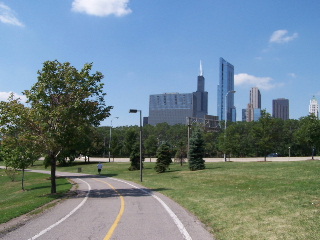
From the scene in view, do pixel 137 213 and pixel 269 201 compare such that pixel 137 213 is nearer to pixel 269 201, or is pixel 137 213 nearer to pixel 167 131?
pixel 269 201

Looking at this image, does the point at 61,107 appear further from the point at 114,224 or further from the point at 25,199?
the point at 114,224

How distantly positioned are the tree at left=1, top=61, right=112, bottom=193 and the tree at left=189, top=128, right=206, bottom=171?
17.3 meters

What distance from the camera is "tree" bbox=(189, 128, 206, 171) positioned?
35.8 meters

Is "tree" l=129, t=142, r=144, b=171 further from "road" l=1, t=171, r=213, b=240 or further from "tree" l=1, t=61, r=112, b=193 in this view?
"road" l=1, t=171, r=213, b=240

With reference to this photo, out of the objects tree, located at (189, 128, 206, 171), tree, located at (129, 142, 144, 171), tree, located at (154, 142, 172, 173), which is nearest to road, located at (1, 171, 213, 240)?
tree, located at (189, 128, 206, 171)

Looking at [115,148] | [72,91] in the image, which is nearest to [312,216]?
[72,91]

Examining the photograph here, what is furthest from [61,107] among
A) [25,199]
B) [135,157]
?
[135,157]

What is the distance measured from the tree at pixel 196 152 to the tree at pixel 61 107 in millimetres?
17303

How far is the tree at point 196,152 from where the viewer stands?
35.8 m

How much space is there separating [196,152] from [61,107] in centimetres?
2078

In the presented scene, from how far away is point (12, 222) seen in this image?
1105 centimetres

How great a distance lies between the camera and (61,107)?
61.3 ft

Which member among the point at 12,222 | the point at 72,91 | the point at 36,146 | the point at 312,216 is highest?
the point at 72,91

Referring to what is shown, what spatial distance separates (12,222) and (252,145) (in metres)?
89.9
